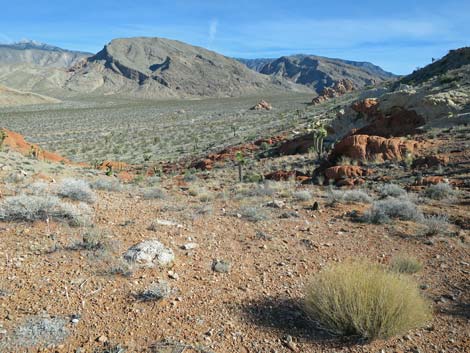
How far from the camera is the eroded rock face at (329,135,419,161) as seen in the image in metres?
14.7

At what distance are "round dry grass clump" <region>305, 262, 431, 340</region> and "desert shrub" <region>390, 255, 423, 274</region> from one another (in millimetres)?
1208

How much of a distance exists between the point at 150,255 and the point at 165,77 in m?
160

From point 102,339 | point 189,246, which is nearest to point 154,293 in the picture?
point 102,339

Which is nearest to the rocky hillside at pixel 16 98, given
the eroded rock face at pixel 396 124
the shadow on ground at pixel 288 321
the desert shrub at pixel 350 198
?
the eroded rock face at pixel 396 124

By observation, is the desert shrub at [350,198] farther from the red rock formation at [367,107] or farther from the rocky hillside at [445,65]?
the rocky hillside at [445,65]

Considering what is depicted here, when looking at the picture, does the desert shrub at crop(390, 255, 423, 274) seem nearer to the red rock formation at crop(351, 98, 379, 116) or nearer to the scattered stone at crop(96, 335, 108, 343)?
the scattered stone at crop(96, 335, 108, 343)

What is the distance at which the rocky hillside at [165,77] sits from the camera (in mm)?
153125

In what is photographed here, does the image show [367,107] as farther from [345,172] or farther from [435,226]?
[435,226]

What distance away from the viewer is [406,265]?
18.0 ft

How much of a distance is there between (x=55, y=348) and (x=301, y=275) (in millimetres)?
3251

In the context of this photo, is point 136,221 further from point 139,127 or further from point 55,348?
point 139,127

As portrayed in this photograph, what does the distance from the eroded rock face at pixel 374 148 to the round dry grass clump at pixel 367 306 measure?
36.9 feet

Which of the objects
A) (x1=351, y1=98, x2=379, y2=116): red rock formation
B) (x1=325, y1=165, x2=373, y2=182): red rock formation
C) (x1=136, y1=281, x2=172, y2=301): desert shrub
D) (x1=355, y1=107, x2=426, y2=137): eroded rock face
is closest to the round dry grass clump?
(x1=136, y1=281, x2=172, y2=301): desert shrub

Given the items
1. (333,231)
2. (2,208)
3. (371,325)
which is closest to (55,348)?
(371,325)
